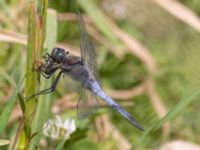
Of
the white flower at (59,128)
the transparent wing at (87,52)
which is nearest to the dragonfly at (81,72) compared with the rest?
the transparent wing at (87,52)

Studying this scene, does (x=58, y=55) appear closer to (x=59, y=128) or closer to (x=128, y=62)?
(x=59, y=128)

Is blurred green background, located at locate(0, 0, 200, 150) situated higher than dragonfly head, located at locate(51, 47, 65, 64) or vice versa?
dragonfly head, located at locate(51, 47, 65, 64)

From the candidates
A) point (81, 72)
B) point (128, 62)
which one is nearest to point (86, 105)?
point (81, 72)

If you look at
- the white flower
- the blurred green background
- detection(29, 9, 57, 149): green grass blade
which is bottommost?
the blurred green background

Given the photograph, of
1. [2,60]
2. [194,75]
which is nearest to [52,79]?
[2,60]

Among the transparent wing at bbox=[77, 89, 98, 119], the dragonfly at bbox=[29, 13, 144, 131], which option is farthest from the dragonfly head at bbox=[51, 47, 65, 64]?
the transparent wing at bbox=[77, 89, 98, 119]

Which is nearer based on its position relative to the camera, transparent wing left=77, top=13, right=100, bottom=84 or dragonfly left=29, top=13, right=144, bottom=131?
dragonfly left=29, top=13, right=144, bottom=131

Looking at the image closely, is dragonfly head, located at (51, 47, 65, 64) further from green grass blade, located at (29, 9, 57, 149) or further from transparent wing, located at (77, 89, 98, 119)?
transparent wing, located at (77, 89, 98, 119)
